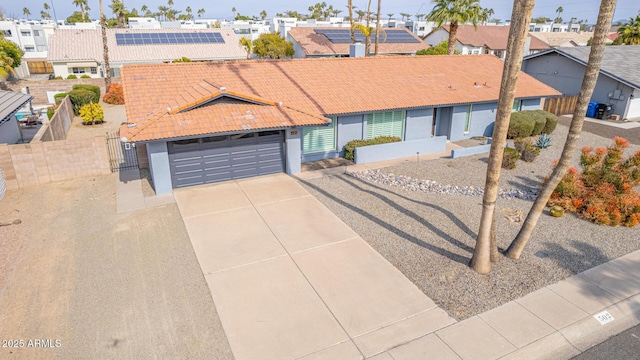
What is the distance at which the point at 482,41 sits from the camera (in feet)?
189

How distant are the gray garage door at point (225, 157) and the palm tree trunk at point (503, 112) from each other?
391 inches

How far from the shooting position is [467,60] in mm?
27031

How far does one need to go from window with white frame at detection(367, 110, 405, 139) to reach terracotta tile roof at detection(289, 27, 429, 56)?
101 feet

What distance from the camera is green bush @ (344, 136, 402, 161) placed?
19734 millimetres

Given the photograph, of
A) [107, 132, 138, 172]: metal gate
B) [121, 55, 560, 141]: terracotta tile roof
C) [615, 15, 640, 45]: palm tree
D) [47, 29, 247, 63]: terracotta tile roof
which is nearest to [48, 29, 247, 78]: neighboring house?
[47, 29, 247, 63]: terracotta tile roof

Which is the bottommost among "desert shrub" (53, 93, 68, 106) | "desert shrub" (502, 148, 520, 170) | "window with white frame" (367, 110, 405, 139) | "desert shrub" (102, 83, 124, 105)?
"desert shrub" (102, 83, 124, 105)

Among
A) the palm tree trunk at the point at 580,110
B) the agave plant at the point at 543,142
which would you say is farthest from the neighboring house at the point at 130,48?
the palm tree trunk at the point at 580,110

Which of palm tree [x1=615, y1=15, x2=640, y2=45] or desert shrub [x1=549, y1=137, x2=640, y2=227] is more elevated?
palm tree [x1=615, y1=15, x2=640, y2=45]

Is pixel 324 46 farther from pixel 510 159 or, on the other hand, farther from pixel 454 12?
pixel 510 159

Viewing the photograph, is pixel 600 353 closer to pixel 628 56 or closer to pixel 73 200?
pixel 73 200

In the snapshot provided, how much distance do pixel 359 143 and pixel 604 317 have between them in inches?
497

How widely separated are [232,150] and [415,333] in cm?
1109

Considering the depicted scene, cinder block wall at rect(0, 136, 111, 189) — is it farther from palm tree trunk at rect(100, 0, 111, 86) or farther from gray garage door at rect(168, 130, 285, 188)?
palm tree trunk at rect(100, 0, 111, 86)

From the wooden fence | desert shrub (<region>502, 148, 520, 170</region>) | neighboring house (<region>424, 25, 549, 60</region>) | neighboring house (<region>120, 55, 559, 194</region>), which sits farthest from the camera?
neighboring house (<region>424, 25, 549, 60</region>)
